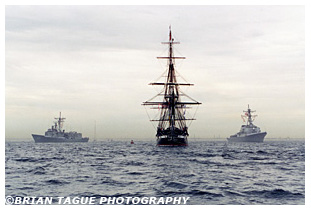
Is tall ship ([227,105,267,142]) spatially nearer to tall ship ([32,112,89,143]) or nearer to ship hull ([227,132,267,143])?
ship hull ([227,132,267,143])

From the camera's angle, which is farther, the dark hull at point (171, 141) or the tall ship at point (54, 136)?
the tall ship at point (54, 136)

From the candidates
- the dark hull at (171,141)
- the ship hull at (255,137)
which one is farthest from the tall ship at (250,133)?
the dark hull at (171,141)

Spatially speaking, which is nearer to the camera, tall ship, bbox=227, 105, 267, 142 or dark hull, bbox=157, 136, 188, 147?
dark hull, bbox=157, 136, 188, 147

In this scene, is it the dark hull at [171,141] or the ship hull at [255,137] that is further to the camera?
the ship hull at [255,137]

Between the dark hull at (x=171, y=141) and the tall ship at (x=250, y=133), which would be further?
the tall ship at (x=250, y=133)

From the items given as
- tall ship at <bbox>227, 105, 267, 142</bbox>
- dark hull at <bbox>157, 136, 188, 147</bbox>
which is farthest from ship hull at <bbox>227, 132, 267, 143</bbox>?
dark hull at <bbox>157, 136, 188, 147</bbox>

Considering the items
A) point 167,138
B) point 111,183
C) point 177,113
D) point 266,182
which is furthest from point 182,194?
point 177,113

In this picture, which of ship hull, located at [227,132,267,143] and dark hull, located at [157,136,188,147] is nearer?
dark hull, located at [157,136,188,147]

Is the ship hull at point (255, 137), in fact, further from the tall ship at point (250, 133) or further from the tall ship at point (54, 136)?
the tall ship at point (54, 136)

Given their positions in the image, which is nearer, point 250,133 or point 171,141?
point 171,141

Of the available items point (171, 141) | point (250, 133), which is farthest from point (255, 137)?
point (171, 141)

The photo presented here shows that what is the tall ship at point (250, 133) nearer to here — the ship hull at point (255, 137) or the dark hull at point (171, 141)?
the ship hull at point (255, 137)

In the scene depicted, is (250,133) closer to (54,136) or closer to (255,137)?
(255,137)
